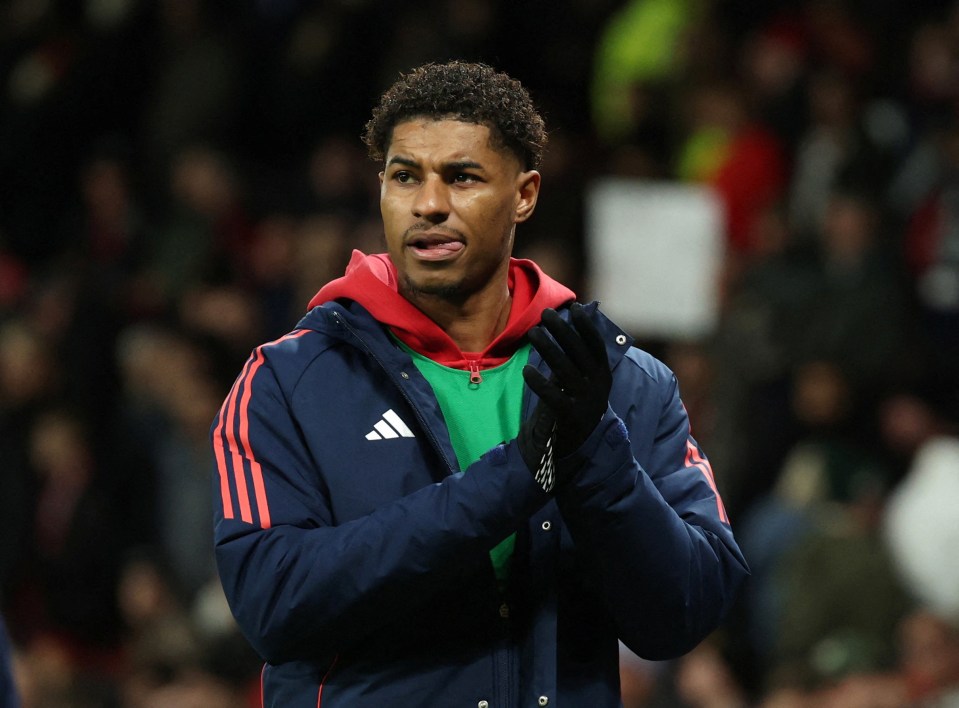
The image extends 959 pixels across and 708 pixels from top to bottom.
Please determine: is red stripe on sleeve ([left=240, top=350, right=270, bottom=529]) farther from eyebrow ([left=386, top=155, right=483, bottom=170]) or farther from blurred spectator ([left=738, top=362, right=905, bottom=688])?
blurred spectator ([left=738, top=362, right=905, bottom=688])

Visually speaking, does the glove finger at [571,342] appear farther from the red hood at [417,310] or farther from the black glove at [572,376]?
the red hood at [417,310]

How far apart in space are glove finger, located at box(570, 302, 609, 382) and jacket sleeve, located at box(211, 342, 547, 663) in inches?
7.8

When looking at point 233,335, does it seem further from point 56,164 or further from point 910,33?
point 910,33

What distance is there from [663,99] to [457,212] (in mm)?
7024

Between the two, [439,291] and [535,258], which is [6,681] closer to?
[439,291]

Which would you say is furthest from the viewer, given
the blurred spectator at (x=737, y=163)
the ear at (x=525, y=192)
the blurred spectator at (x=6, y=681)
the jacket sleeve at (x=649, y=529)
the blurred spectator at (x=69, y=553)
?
the blurred spectator at (x=737, y=163)

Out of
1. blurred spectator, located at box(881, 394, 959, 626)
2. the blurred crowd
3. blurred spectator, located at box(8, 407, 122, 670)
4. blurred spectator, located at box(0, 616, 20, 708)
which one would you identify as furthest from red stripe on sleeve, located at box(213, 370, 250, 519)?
blurred spectator, located at box(8, 407, 122, 670)

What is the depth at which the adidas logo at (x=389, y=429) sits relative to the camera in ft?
9.41

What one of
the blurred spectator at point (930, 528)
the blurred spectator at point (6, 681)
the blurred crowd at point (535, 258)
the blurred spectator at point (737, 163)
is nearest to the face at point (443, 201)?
the blurred spectator at point (6, 681)

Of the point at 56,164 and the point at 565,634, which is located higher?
the point at 56,164

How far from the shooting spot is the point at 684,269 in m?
7.19

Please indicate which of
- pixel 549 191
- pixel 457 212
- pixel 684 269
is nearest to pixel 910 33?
pixel 549 191

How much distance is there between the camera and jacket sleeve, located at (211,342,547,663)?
104 inches

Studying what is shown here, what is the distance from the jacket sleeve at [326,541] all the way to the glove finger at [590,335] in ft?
0.65
